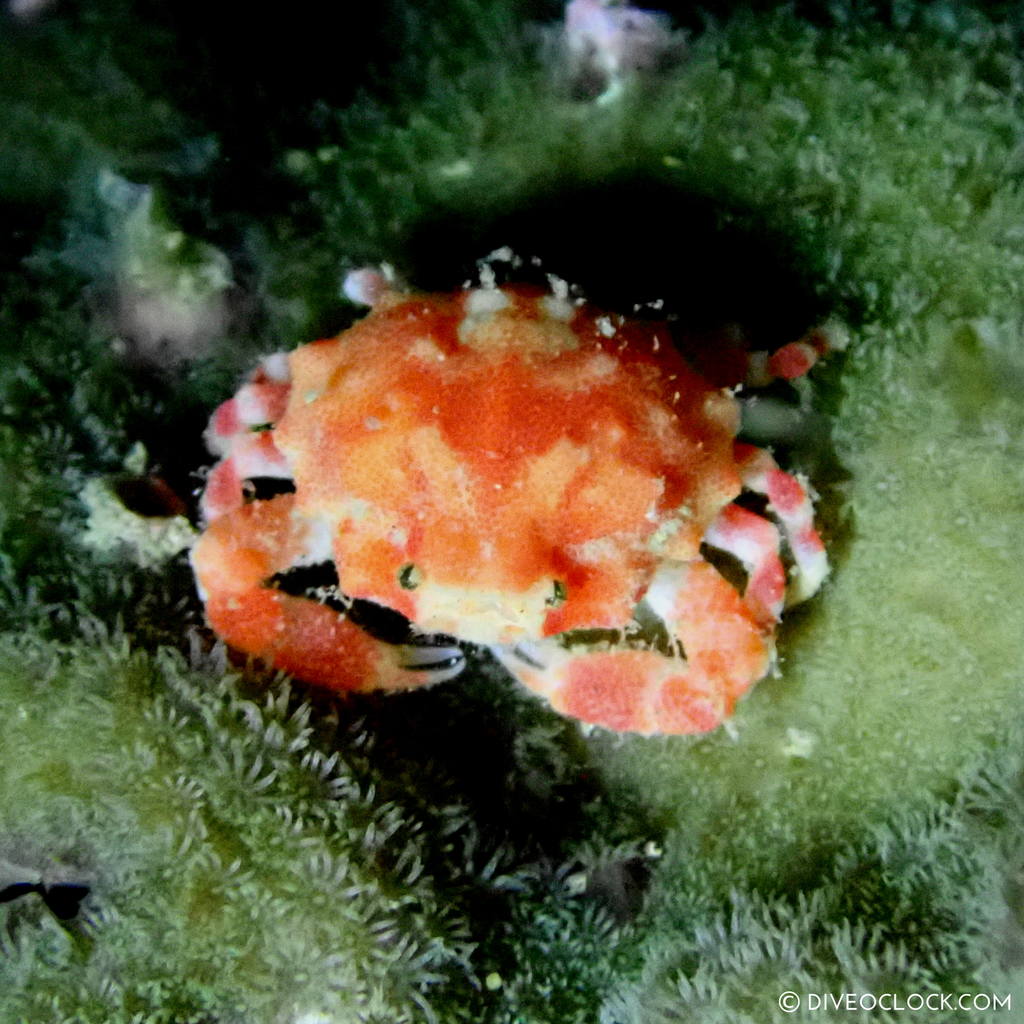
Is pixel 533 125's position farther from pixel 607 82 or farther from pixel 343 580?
pixel 343 580

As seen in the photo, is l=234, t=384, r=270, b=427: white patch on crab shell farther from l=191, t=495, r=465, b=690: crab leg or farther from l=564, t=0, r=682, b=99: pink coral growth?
l=564, t=0, r=682, b=99: pink coral growth

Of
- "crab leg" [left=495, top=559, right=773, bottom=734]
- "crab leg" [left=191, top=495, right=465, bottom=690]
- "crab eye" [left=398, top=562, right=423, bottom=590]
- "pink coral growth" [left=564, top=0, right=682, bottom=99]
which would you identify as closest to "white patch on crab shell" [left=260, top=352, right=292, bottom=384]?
"crab leg" [left=191, top=495, right=465, bottom=690]

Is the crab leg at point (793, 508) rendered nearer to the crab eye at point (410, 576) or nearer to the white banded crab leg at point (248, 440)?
the crab eye at point (410, 576)

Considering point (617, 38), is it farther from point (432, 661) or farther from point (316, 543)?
point (432, 661)

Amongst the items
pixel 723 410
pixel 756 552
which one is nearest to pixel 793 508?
pixel 756 552

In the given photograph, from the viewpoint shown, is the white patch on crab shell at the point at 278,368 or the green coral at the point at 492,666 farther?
the white patch on crab shell at the point at 278,368

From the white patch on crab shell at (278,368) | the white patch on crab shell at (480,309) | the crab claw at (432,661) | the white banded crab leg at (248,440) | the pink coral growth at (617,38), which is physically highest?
the pink coral growth at (617,38)

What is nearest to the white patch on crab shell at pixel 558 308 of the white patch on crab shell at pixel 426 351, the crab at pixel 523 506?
the crab at pixel 523 506

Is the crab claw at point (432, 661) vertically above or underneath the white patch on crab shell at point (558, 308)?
underneath
